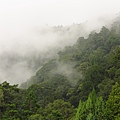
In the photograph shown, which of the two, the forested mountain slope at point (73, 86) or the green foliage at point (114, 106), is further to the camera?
the forested mountain slope at point (73, 86)

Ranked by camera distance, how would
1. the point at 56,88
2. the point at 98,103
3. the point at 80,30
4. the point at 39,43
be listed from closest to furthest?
the point at 98,103
the point at 56,88
the point at 80,30
the point at 39,43

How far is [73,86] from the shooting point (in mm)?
53969

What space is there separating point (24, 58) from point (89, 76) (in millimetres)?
44059

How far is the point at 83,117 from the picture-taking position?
2769cm

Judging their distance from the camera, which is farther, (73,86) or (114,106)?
(73,86)

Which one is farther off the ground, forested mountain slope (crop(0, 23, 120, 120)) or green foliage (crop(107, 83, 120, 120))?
forested mountain slope (crop(0, 23, 120, 120))

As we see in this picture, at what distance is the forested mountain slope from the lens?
3344cm

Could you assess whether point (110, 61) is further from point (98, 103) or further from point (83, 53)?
point (98, 103)

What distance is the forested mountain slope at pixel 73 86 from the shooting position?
3344 centimetres

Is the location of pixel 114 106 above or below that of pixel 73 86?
below

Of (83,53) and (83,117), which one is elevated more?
(83,53)

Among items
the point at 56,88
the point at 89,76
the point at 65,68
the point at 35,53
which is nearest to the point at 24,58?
the point at 35,53

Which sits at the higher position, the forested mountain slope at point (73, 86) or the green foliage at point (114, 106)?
the forested mountain slope at point (73, 86)

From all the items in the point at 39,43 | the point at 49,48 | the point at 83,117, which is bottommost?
the point at 83,117
